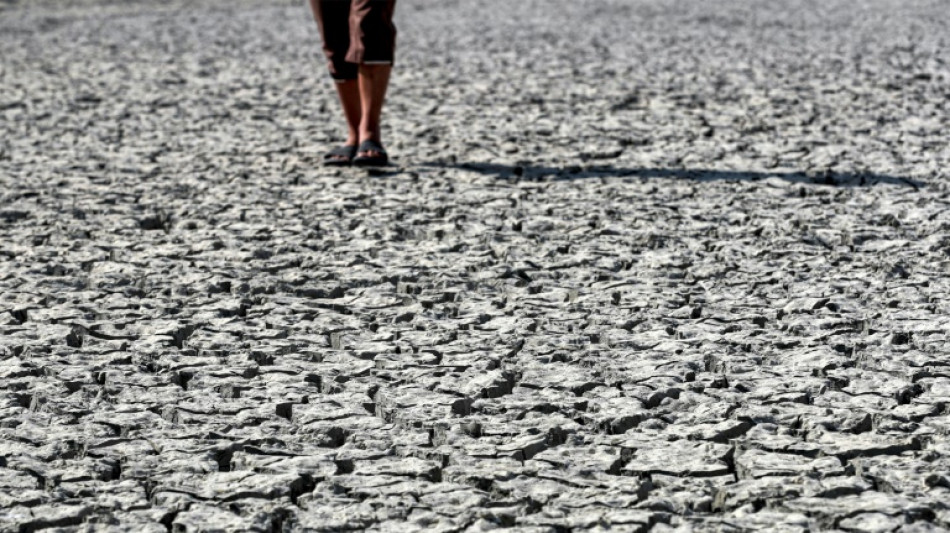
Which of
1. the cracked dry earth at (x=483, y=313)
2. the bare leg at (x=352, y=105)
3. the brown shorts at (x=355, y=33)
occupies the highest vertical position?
the brown shorts at (x=355, y=33)

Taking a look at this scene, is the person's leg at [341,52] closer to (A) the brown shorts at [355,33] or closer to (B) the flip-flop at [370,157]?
(A) the brown shorts at [355,33]

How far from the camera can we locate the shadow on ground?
492 centimetres

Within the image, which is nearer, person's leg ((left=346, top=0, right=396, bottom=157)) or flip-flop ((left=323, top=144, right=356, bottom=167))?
person's leg ((left=346, top=0, right=396, bottom=157))

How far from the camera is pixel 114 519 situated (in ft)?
7.38

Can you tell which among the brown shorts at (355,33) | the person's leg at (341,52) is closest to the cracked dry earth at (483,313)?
the person's leg at (341,52)

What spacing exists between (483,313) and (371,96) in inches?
79.0

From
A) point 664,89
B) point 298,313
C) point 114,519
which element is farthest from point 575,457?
point 664,89

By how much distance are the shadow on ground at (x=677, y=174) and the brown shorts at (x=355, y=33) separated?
21.1 inches

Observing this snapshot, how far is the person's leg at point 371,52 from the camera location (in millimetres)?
4980

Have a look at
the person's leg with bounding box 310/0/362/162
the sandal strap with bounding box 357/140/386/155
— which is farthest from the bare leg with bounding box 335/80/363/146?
the sandal strap with bounding box 357/140/386/155

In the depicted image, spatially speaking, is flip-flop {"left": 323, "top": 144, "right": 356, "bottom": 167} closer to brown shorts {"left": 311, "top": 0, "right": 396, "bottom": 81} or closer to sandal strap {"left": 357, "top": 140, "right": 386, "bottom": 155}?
sandal strap {"left": 357, "top": 140, "right": 386, "bottom": 155}

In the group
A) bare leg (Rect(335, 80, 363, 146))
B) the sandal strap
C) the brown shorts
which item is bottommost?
the sandal strap

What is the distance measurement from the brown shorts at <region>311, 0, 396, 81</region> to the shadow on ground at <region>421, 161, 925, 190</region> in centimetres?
54

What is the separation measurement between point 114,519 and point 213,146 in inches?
148
